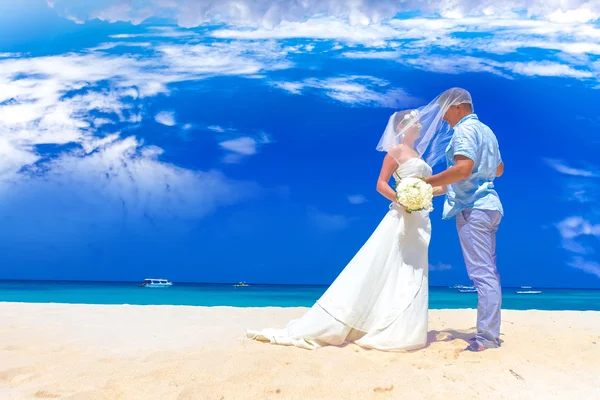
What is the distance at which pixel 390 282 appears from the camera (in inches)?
216

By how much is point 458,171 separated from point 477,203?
0.40 m

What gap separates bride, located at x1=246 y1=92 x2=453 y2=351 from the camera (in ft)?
17.5

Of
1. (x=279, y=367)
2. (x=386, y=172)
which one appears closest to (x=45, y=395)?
(x=279, y=367)

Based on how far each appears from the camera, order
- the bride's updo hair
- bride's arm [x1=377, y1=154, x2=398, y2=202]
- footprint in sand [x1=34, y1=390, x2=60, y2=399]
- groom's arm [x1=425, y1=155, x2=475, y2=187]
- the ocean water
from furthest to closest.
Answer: the ocean water
the bride's updo hair
bride's arm [x1=377, y1=154, x2=398, y2=202]
groom's arm [x1=425, y1=155, x2=475, y2=187]
footprint in sand [x1=34, y1=390, x2=60, y2=399]

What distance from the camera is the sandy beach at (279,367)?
12.5 feet

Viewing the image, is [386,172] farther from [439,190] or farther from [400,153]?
[439,190]

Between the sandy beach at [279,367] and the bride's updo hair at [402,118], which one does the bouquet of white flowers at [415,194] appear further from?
the sandy beach at [279,367]

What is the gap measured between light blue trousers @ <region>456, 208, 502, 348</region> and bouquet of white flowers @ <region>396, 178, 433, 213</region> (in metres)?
0.46

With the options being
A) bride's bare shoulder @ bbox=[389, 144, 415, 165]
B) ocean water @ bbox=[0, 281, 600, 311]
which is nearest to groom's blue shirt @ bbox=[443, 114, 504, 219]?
bride's bare shoulder @ bbox=[389, 144, 415, 165]

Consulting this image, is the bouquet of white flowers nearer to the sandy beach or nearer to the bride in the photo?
the bride

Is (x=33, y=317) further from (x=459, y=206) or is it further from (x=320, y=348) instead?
(x=459, y=206)

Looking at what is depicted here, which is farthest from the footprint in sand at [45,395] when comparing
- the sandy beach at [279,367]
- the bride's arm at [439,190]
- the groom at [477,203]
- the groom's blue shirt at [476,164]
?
the bride's arm at [439,190]

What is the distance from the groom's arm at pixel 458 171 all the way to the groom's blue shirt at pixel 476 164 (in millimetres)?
51

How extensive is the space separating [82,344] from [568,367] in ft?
15.3
